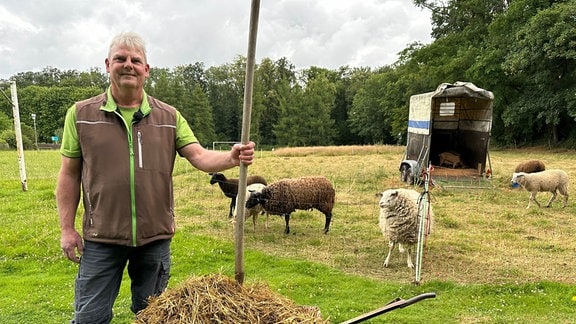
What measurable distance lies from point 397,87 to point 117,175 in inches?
1878

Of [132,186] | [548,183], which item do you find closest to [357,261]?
[132,186]

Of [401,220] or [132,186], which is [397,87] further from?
[132,186]

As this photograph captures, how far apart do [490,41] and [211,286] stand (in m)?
36.6

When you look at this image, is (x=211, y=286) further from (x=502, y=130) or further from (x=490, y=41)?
(x=502, y=130)

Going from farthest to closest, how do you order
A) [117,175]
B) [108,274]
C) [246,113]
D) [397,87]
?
[397,87], [108,274], [117,175], [246,113]

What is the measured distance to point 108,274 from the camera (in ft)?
8.64

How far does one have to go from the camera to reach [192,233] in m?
8.98

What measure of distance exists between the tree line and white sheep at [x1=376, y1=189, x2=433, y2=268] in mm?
16368

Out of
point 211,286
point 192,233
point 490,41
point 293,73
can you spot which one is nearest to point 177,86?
point 293,73

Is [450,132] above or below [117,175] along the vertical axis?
above

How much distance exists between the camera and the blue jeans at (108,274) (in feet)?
8.46

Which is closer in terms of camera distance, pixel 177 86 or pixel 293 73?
pixel 177 86

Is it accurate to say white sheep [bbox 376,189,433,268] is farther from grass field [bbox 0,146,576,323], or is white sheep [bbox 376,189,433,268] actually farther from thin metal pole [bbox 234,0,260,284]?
thin metal pole [bbox 234,0,260,284]

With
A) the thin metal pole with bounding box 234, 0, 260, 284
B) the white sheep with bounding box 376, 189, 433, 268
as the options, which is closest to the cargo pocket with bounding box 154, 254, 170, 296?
the thin metal pole with bounding box 234, 0, 260, 284
